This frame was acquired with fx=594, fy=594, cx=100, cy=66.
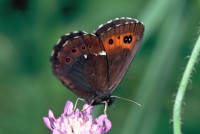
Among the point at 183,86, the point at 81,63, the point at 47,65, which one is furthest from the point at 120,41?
the point at 47,65

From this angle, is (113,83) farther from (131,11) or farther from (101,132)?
(131,11)

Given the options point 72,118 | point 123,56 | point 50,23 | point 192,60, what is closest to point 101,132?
point 72,118

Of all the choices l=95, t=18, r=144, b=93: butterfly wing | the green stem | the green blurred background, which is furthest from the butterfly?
the green blurred background

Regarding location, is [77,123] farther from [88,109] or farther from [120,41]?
[120,41]

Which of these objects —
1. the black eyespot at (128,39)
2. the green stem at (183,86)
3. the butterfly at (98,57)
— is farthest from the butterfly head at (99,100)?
the green stem at (183,86)

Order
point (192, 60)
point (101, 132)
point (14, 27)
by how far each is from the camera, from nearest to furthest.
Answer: point (192, 60) → point (101, 132) → point (14, 27)

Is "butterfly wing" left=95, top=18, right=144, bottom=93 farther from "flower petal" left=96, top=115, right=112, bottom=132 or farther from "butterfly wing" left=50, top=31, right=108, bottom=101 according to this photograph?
"flower petal" left=96, top=115, right=112, bottom=132
